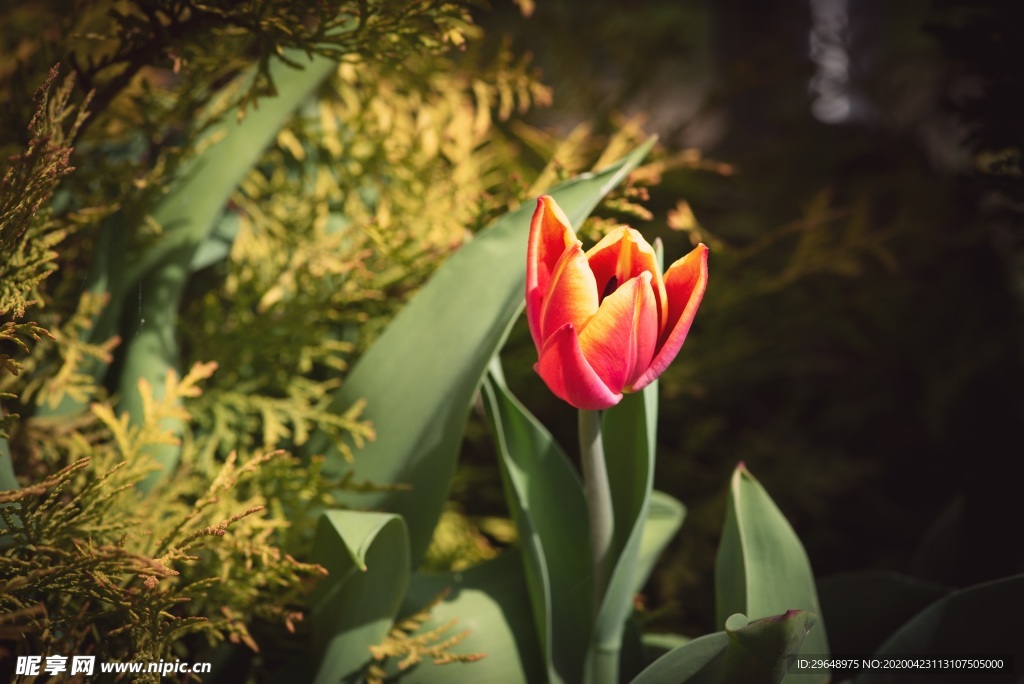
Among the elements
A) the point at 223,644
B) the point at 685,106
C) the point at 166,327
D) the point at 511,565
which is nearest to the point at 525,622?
the point at 511,565

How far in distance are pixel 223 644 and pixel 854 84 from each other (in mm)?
1259

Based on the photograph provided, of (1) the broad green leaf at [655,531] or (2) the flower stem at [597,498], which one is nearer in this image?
(2) the flower stem at [597,498]

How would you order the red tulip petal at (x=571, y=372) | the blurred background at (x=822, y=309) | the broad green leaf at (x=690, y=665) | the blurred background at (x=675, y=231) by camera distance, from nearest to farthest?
the red tulip petal at (x=571, y=372), the broad green leaf at (x=690, y=665), the blurred background at (x=675, y=231), the blurred background at (x=822, y=309)

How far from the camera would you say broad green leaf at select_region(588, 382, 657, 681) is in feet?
1.74

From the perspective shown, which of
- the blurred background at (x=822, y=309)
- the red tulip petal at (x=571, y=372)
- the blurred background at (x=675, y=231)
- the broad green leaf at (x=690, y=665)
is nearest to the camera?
the red tulip petal at (x=571, y=372)

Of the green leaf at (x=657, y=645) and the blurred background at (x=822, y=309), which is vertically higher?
the blurred background at (x=822, y=309)

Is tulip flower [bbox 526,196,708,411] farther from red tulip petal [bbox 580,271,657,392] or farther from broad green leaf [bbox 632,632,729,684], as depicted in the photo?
broad green leaf [bbox 632,632,729,684]

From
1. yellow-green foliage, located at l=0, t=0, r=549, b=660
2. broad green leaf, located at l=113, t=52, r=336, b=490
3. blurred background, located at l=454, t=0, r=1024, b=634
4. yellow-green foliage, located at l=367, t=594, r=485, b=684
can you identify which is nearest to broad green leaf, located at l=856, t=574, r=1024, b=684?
blurred background, located at l=454, t=0, r=1024, b=634

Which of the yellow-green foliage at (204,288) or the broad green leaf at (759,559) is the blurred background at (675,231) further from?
the broad green leaf at (759,559)

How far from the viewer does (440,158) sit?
845 mm

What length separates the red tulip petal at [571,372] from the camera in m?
0.39

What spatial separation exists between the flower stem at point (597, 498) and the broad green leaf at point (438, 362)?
0.09m

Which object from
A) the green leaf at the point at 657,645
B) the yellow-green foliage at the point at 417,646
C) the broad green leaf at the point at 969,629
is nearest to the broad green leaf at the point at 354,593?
the yellow-green foliage at the point at 417,646

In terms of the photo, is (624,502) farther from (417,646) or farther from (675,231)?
(675,231)
